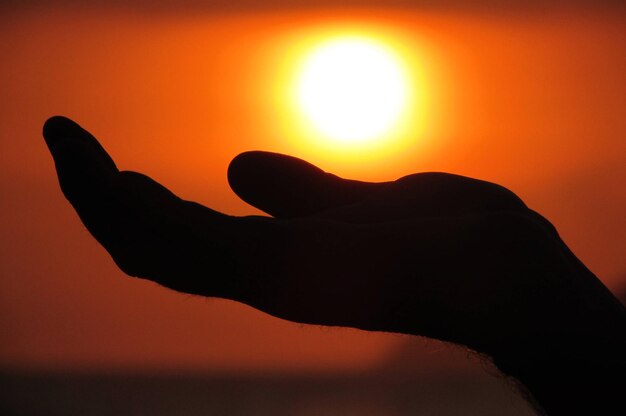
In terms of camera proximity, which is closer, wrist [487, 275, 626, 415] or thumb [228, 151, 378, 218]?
wrist [487, 275, 626, 415]

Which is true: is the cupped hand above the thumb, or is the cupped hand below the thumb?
below

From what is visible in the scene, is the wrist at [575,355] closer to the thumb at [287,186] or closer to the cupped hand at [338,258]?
the cupped hand at [338,258]

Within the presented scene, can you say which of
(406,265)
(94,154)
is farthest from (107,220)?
(406,265)

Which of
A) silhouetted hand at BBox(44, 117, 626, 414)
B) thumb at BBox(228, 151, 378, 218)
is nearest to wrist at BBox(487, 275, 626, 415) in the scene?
silhouetted hand at BBox(44, 117, 626, 414)

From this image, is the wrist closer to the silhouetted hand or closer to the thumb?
the silhouetted hand
